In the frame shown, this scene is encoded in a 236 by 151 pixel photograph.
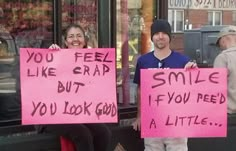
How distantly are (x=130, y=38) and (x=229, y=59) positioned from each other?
1.09m

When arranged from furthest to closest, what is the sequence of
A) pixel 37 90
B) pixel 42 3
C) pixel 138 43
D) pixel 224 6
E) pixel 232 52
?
1. pixel 224 6
2. pixel 138 43
3. pixel 232 52
4. pixel 42 3
5. pixel 37 90

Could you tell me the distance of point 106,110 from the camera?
4605mm

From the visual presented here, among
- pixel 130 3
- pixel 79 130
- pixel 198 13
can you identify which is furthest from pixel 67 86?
pixel 198 13

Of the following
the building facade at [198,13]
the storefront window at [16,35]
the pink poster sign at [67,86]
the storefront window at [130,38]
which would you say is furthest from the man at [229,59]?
the building facade at [198,13]

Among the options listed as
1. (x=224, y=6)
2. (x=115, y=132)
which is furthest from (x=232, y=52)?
(x=224, y=6)

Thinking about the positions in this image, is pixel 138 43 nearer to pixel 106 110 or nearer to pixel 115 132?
pixel 115 132

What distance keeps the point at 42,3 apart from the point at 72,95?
4.01ft

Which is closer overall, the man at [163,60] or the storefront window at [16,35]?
the man at [163,60]

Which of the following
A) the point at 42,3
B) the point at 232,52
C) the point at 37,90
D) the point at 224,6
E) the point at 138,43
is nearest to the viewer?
the point at 37,90

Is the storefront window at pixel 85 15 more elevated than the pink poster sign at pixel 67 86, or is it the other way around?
the storefront window at pixel 85 15

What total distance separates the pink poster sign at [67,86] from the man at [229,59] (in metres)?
1.52

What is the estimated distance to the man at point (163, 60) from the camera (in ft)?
15.4

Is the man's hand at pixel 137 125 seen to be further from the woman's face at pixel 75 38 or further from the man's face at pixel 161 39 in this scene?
the woman's face at pixel 75 38

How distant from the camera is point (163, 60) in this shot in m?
4.75
